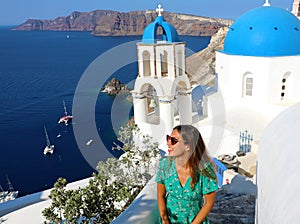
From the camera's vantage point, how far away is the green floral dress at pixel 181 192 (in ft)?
7.18

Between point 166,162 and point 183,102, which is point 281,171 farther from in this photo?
point 183,102

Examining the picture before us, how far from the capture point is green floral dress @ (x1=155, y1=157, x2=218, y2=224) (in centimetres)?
219

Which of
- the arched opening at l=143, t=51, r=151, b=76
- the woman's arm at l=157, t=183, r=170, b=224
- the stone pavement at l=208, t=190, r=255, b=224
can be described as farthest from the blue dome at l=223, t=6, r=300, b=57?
the woman's arm at l=157, t=183, r=170, b=224

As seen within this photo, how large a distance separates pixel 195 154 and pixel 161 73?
7.57 meters

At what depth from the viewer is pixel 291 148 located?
1923 mm

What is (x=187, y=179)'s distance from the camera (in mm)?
2213

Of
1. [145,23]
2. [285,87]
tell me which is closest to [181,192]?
[285,87]

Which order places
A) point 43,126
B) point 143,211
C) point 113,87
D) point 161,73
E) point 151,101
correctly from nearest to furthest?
point 143,211 → point 161,73 → point 151,101 → point 43,126 → point 113,87

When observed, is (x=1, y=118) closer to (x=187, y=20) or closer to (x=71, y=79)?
(x=71, y=79)

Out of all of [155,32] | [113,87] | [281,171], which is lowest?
[113,87]

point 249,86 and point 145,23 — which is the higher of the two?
point 145,23

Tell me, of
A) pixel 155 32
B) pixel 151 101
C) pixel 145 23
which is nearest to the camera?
pixel 155 32

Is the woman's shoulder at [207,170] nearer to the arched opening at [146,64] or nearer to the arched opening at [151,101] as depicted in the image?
the arched opening at [146,64]

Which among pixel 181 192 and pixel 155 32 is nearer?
pixel 181 192
